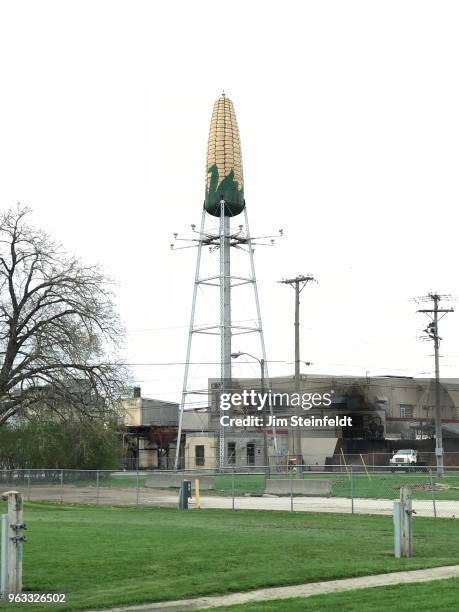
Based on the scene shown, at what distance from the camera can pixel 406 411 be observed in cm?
8681

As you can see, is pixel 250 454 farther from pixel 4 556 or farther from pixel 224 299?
pixel 4 556

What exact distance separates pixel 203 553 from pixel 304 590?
438cm

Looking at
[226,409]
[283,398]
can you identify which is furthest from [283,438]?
[226,409]

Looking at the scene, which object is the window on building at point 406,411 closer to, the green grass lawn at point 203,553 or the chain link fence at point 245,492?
the chain link fence at point 245,492

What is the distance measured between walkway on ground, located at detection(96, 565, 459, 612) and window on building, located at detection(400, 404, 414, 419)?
243ft

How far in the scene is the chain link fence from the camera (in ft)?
103

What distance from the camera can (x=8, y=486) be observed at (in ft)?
135

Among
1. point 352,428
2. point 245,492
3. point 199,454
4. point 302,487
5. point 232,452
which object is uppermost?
point 352,428

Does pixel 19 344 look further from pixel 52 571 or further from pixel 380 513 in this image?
pixel 52 571

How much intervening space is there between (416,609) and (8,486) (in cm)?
3436

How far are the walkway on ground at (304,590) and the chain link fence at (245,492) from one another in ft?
49.0

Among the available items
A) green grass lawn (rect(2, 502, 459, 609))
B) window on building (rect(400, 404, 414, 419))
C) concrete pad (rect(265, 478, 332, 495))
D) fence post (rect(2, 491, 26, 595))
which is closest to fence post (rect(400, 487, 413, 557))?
green grass lawn (rect(2, 502, 459, 609))

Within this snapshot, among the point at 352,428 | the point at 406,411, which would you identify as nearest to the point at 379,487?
the point at 352,428

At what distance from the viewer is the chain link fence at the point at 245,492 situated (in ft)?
103
